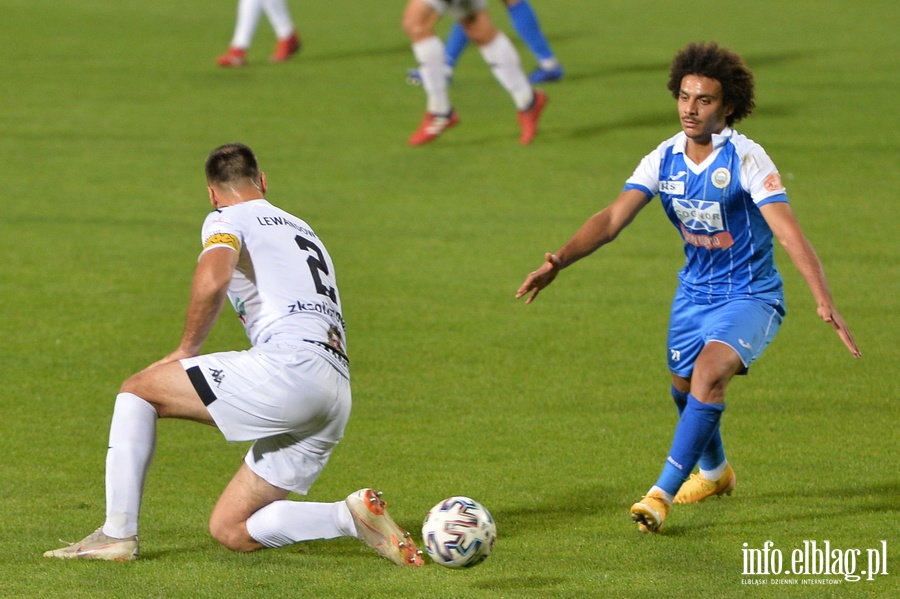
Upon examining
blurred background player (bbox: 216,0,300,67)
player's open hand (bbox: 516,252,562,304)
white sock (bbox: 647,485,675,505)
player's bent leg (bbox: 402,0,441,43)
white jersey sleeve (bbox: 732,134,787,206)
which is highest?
blurred background player (bbox: 216,0,300,67)

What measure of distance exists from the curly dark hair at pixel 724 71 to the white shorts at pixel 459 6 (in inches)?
259

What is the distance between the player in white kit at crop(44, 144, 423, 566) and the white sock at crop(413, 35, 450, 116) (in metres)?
7.16

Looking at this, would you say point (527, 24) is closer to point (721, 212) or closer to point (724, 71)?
point (724, 71)

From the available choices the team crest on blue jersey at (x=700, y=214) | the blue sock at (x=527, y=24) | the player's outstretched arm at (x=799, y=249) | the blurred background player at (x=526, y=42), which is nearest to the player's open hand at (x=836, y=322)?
the player's outstretched arm at (x=799, y=249)

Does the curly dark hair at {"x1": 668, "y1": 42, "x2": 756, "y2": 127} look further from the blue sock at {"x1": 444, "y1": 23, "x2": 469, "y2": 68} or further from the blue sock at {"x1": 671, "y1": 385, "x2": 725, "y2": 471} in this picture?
the blue sock at {"x1": 444, "y1": 23, "x2": 469, "y2": 68}

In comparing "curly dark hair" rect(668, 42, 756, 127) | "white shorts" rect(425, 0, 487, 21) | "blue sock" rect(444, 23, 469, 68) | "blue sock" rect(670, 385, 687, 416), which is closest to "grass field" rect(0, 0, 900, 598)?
"blue sock" rect(670, 385, 687, 416)

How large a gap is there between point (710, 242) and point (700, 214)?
5.1 inches

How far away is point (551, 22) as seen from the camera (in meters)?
18.8

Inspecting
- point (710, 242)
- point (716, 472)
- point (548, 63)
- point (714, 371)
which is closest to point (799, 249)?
point (710, 242)

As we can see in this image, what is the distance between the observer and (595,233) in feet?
18.5

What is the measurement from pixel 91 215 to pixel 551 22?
9648mm

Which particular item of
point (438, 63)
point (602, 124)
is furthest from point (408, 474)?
point (602, 124)

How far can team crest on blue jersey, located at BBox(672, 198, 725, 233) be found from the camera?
18.0 ft

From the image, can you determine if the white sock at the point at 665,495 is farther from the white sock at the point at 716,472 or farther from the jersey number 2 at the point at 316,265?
the jersey number 2 at the point at 316,265
